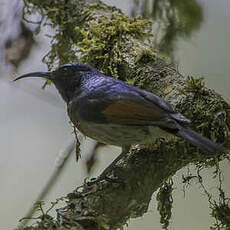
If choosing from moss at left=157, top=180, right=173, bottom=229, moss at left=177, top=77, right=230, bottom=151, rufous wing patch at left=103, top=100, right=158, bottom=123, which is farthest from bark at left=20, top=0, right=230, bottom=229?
rufous wing patch at left=103, top=100, right=158, bottom=123

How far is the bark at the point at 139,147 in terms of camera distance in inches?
62.3

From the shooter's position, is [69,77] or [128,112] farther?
[69,77]

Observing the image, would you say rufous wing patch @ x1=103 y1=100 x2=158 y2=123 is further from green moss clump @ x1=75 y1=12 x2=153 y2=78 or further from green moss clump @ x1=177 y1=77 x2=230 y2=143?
green moss clump @ x1=75 y1=12 x2=153 y2=78

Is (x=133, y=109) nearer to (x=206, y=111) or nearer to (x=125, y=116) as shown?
(x=125, y=116)

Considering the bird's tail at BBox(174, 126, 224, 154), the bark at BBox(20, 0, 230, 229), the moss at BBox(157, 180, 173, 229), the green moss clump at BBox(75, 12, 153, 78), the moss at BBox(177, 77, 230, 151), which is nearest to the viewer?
the bird's tail at BBox(174, 126, 224, 154)

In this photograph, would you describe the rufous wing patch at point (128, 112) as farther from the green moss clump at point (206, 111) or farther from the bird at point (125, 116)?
the green moss clump at point (206, 111)

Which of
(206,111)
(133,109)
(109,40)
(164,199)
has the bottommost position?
(164,199)

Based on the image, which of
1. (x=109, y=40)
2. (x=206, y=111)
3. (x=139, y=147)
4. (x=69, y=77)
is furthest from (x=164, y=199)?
(x=109, y=40)

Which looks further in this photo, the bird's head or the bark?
the bird's head

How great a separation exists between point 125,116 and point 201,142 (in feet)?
0.99

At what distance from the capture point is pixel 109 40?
219 centimetres

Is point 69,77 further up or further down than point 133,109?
further up

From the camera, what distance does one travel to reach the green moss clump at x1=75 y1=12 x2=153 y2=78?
2115 millimetres

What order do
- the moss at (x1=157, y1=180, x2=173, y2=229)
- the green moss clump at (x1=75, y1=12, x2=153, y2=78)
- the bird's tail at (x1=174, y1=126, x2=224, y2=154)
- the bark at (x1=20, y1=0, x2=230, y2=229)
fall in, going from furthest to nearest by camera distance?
the green moss clump at (x1=75, y1=12, x2=153, y2=78) < the moss at (x1=157, y1=180, x2=173, y2=229) < the bark at (x1=20, y1=0, x2=230, y2=229) < the bird's tail at (x1=174, y1=126, x2=224, y2=154)
